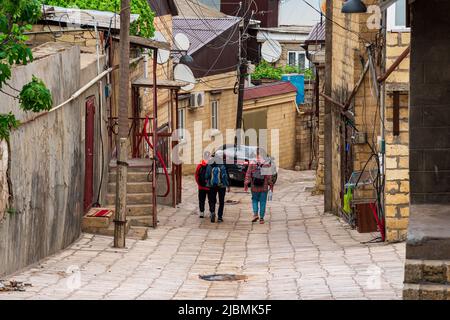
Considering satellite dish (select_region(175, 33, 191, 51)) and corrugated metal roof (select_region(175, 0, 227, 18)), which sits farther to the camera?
corrugated metal roof (select_region(175, 0, 227, 18))

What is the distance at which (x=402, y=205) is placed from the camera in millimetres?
17828

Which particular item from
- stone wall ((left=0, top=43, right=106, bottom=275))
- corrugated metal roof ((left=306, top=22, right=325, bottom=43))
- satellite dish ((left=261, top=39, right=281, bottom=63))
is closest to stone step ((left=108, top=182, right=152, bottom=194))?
stone wall ((left=0, top=43, right=106, bottom=275))

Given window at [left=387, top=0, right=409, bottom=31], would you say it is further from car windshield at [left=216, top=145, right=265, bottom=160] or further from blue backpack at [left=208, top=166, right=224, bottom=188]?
car windshield at [left=216, top=145, right=265, bottom=160]

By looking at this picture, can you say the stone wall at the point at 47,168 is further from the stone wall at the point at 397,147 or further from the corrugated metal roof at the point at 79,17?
the stone wall at the point at 397,147

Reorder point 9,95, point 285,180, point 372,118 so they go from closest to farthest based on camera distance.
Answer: point 9,95
point 372,118
point 285,180

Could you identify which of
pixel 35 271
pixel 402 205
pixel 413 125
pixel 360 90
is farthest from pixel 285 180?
pixel 413 125

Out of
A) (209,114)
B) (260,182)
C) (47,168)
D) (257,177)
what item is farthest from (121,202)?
(209,114)

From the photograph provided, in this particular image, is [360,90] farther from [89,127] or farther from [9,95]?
[9,95]

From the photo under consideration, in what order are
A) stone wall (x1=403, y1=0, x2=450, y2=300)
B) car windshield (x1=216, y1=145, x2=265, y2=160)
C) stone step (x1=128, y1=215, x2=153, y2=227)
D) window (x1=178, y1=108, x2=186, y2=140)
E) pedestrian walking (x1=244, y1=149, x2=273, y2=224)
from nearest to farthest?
stone wall (x1=403, y1=0, x2=450, y2=300) < stone step (x1=128, y1=215, x2=153, y2=227) < pedestrian walking (x1=244, y1=149, x2=273, y2=224) < car windshield (x1=216, y1=145, x2=265, y2=160) < window (x1=178, y1=108, x2=186, y2=140)

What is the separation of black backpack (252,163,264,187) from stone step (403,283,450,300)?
571 inches

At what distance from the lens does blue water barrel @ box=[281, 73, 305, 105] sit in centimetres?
4875

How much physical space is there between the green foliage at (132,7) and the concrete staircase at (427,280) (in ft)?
51.4

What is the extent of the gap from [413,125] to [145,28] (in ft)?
48.7

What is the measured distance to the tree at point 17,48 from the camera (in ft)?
38.1
